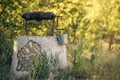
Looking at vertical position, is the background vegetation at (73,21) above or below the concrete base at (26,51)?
above

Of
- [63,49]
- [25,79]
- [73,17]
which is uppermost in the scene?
[73,17]

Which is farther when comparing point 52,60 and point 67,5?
point 67,5

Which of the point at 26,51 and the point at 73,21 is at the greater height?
the point at 73,21

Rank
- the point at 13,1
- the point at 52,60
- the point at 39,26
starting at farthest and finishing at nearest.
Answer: the point at 39,26
the point at 13,1
the point at 52,60

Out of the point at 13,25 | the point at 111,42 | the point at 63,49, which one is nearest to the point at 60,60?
the point at 63,49

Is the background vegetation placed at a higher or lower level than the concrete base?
higher

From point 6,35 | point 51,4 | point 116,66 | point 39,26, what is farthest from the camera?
point 51,4

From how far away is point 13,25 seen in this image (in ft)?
54.2

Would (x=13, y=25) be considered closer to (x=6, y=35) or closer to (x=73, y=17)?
(x=6, y=35)

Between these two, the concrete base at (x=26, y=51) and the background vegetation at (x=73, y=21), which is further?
the background vegetation at (x=73, y=21)

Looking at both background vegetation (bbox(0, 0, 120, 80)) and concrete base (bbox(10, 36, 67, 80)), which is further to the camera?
background vegetation (bbox(0, 0, 120, 80))

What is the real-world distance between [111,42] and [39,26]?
4.96 metres

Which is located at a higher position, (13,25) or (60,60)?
(13,25)

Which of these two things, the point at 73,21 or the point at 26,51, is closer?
the point at 26,51
